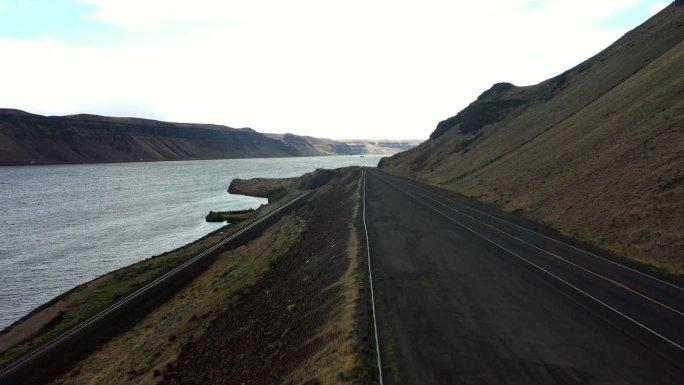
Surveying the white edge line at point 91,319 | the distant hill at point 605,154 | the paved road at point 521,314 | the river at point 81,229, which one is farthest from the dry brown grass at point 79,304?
the distant hill at point 605,154

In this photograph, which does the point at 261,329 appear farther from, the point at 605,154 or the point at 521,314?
the point at 605,154

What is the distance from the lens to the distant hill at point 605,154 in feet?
90.0

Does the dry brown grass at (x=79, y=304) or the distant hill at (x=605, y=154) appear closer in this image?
the dry brown grass at (x=79, y=304)

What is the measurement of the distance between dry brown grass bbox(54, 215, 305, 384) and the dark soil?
38.3 inches

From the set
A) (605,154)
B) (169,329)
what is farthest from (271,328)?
(605,154)

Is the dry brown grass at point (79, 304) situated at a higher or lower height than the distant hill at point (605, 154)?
lower

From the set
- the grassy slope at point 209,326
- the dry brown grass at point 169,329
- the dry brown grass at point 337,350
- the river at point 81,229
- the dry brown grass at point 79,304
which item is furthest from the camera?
the river at point 81,229

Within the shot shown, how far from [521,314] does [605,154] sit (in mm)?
30582

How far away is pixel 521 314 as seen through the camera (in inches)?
631

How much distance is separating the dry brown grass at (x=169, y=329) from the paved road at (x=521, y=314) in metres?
10.1

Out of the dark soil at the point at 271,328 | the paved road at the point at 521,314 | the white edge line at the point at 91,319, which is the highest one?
the paved road at the point at 521,314

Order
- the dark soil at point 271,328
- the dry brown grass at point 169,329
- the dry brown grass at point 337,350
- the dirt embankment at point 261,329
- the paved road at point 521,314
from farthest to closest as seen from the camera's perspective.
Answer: the dry brown grass at point 169,329 < the dark soil at point 271,328 < the dirt embankment at point 261,329 < the dry brown grass at point 337,350 < the paved road at point 521,314

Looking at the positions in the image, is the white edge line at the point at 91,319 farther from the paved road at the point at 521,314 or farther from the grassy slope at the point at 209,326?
the paved road at the point at 521,314

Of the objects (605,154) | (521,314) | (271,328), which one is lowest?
(271,328)
